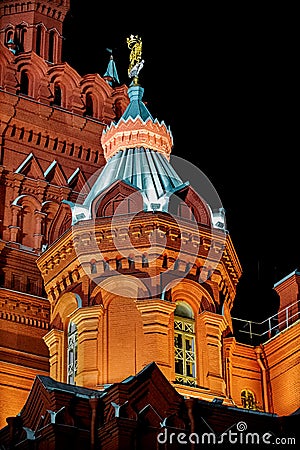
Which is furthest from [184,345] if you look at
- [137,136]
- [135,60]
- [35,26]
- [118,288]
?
[35,26]

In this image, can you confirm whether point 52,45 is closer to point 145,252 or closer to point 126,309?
point 145,252

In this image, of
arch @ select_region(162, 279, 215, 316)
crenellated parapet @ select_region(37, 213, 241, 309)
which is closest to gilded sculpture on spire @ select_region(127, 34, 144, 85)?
crenellated parapet @ select_region(37, 213, 241, 309)

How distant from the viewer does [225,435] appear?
25266 mm

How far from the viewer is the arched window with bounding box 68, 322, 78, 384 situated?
92.8ft

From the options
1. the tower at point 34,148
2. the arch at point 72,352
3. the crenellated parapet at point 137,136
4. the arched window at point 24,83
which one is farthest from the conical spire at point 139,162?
the arched window at point 24,83

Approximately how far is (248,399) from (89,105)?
12827 millimetres

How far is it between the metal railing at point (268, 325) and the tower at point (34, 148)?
6314 millimetres

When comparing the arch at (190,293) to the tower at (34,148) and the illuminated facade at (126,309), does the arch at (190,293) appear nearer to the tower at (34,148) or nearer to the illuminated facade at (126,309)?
the illuminated facade at (126,309)

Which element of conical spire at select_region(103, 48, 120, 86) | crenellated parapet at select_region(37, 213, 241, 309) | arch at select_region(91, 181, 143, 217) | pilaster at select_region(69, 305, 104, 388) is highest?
conical spire at select_region(103, 48, 120, 86)

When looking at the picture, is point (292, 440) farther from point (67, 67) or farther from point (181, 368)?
point (67, 67)

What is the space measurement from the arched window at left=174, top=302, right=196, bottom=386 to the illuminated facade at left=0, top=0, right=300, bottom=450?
3 cm

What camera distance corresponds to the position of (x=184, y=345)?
28.1 metres

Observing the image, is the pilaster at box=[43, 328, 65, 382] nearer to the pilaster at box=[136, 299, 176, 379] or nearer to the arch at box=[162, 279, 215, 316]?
the pilaster at box=[136, 299, 176, 379]

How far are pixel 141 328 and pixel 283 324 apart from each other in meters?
6.48
